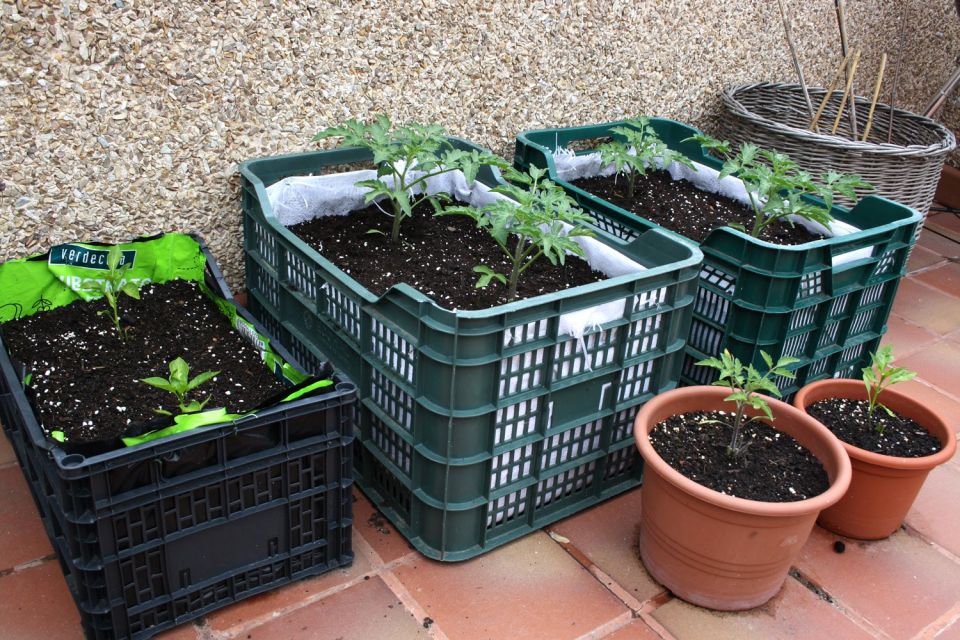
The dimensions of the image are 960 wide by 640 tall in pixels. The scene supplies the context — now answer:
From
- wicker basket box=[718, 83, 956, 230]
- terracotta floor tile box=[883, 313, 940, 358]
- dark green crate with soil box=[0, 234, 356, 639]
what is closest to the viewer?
dark green crate with soil box=[0, 234, 356, 639]

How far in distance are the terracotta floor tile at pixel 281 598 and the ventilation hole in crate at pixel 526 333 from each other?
779mm

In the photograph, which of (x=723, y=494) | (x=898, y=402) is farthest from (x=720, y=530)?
(x=898, y=402)

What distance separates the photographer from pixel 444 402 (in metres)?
2.22

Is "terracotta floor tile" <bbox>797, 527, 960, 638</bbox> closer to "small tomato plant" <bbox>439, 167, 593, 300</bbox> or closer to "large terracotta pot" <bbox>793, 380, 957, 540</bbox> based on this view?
"large terracotta pot" <bbox>793, 380, 957, 540</bbox>

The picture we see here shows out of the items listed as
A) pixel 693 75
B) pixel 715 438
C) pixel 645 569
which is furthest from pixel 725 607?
pixel 693 75

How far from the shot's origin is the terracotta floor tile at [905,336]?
4.03m

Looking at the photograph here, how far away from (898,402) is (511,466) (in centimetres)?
138

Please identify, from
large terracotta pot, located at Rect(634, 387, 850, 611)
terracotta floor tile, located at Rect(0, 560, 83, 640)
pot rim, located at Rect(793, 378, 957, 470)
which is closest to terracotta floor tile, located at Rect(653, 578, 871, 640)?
large terracotta pot, located at Rect(634, 387, 850, 611)

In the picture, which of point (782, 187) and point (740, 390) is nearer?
point (740, 390)

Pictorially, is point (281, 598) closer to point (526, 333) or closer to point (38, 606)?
point (38, 606)

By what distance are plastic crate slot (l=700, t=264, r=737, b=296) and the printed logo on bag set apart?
1.88 metres

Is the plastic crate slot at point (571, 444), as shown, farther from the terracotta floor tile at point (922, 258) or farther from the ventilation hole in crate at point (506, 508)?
the terracotta floor tile at point (922, 258)

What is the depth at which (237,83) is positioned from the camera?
9.48ft

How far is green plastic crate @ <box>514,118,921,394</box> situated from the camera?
2.78 meters
